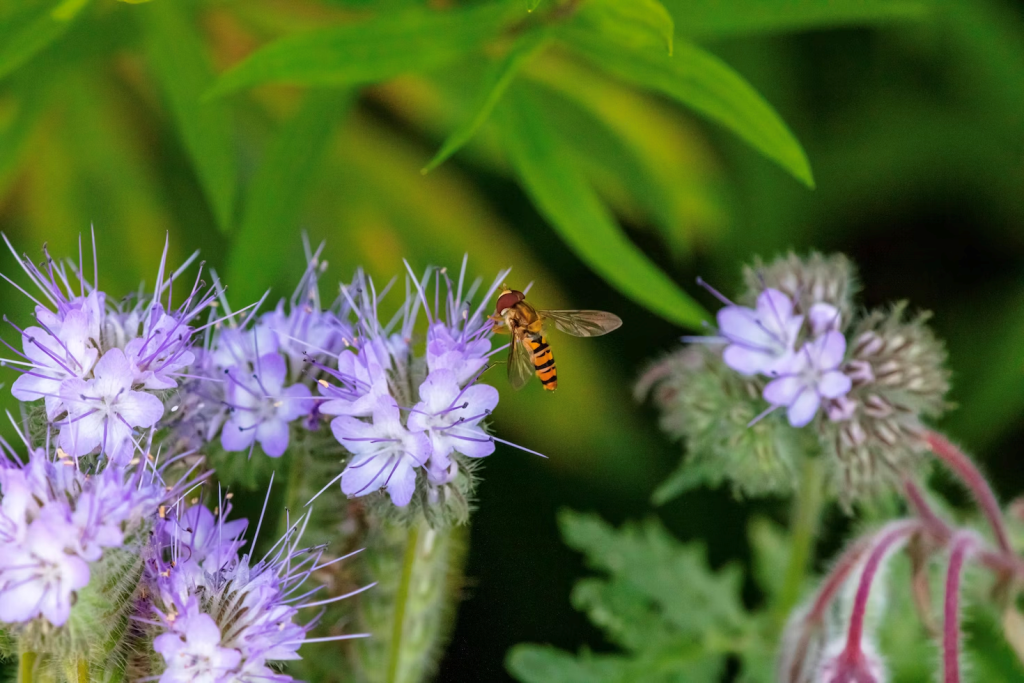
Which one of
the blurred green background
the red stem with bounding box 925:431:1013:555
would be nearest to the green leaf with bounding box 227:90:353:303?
the blurred green background

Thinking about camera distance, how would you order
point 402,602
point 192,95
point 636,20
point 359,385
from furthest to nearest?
point 192,95
point 636,20
point 402,602
point 359,385

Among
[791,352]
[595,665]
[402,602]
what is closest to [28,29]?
[402,602]

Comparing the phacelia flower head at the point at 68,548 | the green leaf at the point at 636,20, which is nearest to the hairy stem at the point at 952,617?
the green leaf at the point at 636,20

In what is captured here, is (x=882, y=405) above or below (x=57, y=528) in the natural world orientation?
above

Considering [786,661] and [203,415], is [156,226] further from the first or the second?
[786,661]

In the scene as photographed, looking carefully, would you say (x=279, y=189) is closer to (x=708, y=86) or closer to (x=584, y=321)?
(x=584, y=321)

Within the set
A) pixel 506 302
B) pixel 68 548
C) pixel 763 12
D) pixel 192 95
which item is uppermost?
pixel 763 12
